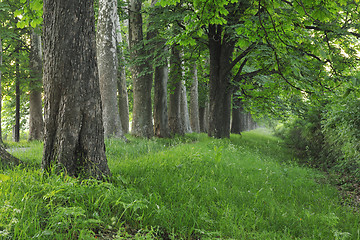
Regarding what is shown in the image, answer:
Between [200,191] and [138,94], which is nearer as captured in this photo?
[200,191]

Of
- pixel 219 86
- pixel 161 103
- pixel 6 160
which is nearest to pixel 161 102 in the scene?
pixel 161 103

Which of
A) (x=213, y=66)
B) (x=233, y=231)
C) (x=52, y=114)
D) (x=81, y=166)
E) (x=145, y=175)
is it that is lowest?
(x=233, y=231)

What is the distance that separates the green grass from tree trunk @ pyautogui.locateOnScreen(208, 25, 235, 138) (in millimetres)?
5442

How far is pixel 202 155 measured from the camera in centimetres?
600

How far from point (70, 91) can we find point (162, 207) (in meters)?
2.07

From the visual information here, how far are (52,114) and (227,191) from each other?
303 cm

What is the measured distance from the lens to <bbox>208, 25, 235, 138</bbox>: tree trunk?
34.4ft

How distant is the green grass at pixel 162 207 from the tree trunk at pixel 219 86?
5442 mm

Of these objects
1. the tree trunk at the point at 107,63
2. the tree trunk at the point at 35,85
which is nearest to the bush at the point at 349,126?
the tree trunk at the point at 107,63

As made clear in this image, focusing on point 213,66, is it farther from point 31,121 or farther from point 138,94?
point 31,121

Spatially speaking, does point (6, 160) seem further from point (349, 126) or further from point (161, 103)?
point (161, 103)

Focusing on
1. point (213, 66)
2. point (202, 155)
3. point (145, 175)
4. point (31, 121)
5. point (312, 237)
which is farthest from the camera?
point (31, 121)

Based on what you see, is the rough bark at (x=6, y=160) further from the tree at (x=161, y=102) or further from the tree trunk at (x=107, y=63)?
the tree at (x=161, y=102)

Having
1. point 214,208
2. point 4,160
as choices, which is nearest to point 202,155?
point 214,208
